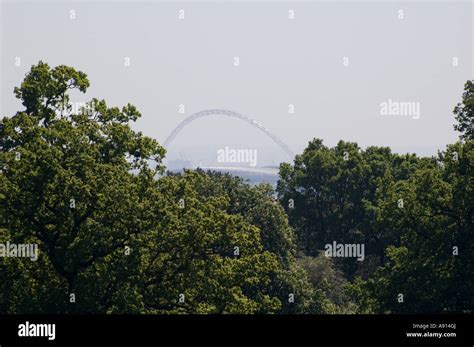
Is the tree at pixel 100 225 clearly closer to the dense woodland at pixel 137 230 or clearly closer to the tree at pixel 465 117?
the dense woodland at pixel 137 230

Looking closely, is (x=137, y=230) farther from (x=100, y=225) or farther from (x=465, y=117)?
(x=465, y=117)

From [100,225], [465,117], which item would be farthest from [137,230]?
[465,117]

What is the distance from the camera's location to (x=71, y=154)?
194 feet

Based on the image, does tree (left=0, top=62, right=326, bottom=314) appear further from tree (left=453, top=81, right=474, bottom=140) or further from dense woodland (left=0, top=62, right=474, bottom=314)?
tree (left=453, top=81, right=474, bottom=140)

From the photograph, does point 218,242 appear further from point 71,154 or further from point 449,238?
point 449,238

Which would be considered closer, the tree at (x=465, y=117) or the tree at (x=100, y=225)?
the tree at (x=100, y=225)

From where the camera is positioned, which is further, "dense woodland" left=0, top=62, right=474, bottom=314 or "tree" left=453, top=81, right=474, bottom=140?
"tree" left=453, top=81, right=474, bottom=140

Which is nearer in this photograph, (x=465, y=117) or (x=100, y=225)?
(x=100, y=225)

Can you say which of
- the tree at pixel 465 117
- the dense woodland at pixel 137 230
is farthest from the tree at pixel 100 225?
the tree at pixel 465 117

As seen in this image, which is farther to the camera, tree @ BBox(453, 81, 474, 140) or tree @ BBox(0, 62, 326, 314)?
tree @ BBox(453, 81, 474, 140)

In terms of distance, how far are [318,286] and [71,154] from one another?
103 feet

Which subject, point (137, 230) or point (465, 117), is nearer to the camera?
point (137, 230)

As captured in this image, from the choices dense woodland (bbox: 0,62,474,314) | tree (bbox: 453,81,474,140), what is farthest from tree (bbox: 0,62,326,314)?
tree (bbox: 453,81,474,140)

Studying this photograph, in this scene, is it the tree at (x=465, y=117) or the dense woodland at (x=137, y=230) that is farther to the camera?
the tree at (x=465, y=117)
